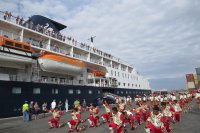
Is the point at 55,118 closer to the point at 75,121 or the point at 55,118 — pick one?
the point at 55,118

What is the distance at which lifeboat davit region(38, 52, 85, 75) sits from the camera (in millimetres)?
20547

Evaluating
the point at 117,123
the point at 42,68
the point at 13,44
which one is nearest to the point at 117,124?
the point at 117,123

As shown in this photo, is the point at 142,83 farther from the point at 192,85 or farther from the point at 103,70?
the point at 192,85

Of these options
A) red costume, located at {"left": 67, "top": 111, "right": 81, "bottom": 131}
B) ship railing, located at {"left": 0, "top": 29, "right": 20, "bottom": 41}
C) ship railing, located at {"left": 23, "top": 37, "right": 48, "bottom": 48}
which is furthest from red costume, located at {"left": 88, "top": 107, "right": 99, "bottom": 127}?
ship railing, located at {"left": 23, "top": 37, "right": 48, "bottom": 48}

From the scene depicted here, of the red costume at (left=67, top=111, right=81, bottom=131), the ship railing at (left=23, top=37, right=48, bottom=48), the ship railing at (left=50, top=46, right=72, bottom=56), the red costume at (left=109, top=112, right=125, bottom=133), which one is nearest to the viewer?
the red costume at (left=109, top=112, right=125, bottom=133)

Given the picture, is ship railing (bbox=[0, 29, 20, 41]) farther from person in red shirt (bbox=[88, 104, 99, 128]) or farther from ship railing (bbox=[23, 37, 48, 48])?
person in red shirt (bbox=[88, 104, 99, 128])

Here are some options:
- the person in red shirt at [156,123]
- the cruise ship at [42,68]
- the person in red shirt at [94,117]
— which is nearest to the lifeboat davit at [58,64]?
the cruise ship at [42,68]

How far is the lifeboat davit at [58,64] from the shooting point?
2055 centimetres

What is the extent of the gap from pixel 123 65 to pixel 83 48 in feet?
54.3

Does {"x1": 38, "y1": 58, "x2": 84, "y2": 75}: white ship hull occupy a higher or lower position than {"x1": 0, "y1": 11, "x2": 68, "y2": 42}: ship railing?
lower

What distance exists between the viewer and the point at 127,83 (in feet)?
142

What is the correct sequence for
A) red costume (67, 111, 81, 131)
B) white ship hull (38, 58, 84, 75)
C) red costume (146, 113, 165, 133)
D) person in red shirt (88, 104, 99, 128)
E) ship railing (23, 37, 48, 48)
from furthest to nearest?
ship railing (23, 37, 48, 48)
white ship hull (38, 58, 84, 75)
person in red shirt (88, 104, 99, 128)
red costume (67, 111, 81, 131)
red costume (146, 113, 165, 133)

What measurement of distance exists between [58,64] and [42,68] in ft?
6.44

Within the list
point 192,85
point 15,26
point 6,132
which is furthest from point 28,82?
point 192,85
